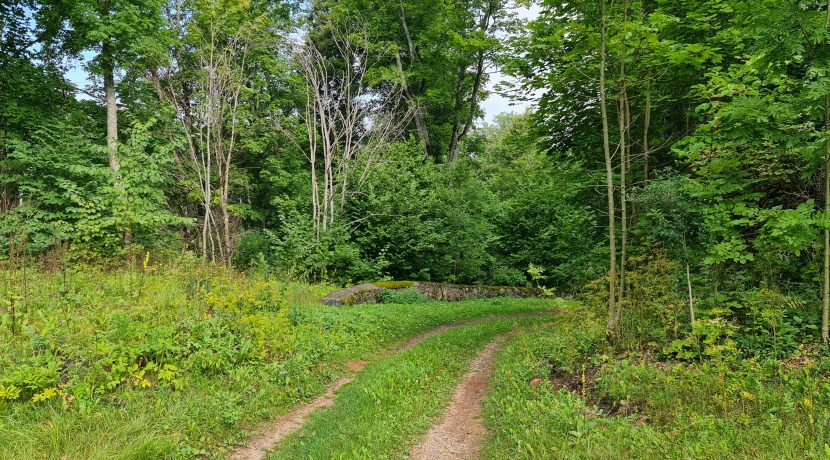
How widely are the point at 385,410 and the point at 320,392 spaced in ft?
5.24

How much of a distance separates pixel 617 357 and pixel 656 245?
2.28m

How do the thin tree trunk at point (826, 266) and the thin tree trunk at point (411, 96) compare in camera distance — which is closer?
the thin tree trunk at point (826, 266)

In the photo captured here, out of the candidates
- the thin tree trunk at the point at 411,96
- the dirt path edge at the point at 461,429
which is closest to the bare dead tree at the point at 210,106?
the thin tree trunk at the point at 411,96

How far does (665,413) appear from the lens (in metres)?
4.39

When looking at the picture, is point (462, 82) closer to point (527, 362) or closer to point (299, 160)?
point (299, 160)

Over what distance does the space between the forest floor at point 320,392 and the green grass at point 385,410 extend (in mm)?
31

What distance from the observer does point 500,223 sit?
25109mm

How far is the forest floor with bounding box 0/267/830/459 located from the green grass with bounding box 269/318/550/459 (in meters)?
0.03

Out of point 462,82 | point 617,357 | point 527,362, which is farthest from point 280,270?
point 462,82

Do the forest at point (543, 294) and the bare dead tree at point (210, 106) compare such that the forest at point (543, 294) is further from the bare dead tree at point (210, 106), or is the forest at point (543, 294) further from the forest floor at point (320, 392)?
the bare dead tree at point (210, 106)

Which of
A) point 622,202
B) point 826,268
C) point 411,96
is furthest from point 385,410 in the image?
point 411,96

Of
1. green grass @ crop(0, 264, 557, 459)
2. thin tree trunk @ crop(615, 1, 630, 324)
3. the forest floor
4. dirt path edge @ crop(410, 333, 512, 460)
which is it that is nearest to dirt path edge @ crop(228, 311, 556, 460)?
the forest floor

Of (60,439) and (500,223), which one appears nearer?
(60,439)

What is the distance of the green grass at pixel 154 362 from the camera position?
4.45 m
